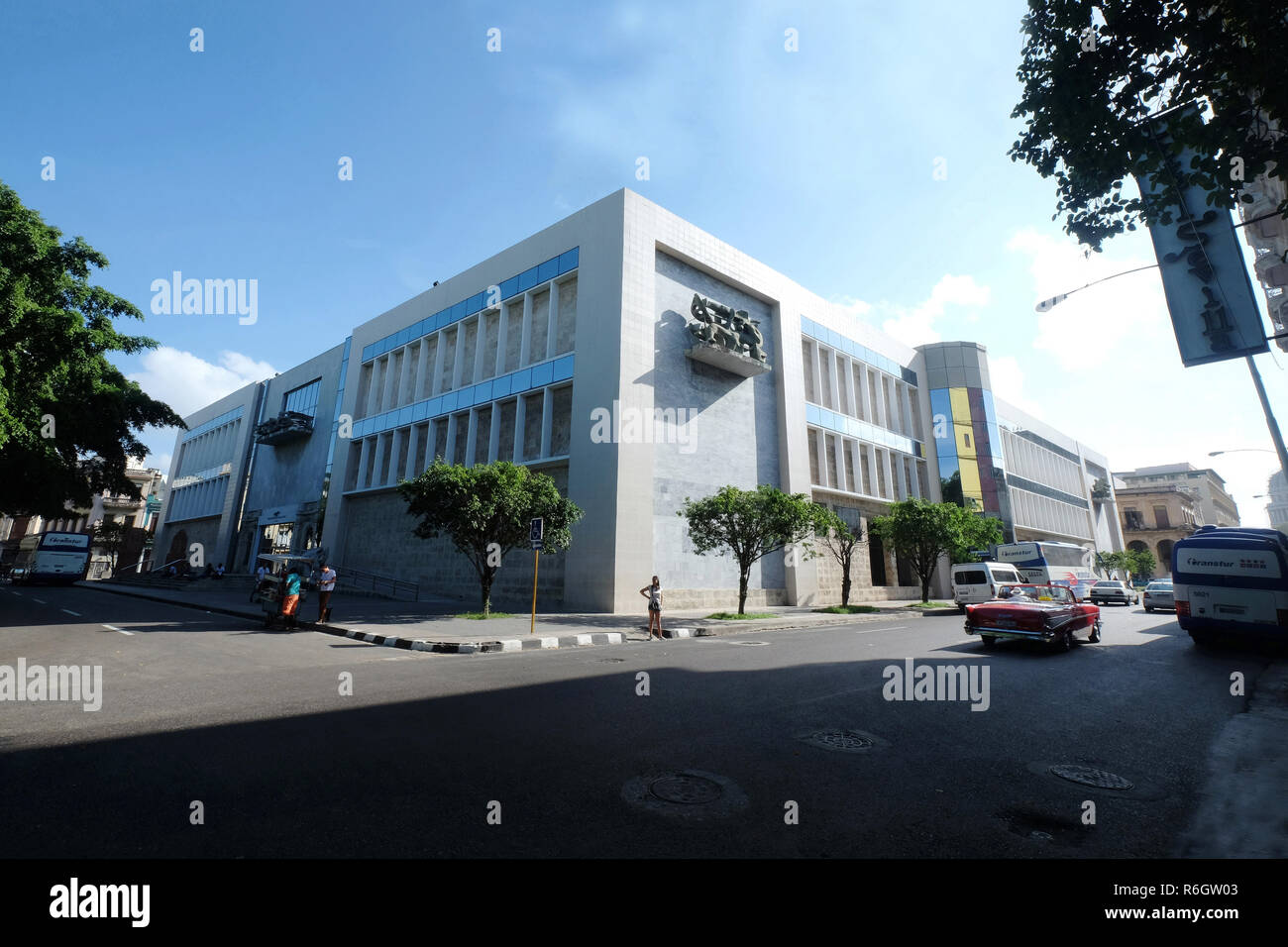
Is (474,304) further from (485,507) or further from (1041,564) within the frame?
(1041,564)

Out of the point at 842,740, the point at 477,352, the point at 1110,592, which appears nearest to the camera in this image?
the point at 842,740

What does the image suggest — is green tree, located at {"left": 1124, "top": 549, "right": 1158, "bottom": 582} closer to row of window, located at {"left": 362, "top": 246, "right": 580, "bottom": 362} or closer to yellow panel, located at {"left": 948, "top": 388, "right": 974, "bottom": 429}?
yellow panel, located at {"left": 948, "top": 388, "right": 974, "bottom": 429}

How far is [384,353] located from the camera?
118ft

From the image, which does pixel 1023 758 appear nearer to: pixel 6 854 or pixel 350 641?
pixel 6 854

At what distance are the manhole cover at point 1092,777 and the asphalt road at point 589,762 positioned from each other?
0.10 meters

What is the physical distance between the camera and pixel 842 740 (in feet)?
17.1

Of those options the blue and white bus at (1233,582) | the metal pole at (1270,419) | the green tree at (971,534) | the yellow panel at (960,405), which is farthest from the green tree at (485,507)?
the yellow panel at (960,405)

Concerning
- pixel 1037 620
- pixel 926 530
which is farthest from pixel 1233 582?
pixel 926 530

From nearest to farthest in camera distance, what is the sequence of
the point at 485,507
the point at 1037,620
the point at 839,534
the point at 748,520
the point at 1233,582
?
the point at 1037,620
the point at 1233,582
the point at 485,507
the point at 748,520
the point at 839,534

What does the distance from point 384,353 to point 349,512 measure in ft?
33.9

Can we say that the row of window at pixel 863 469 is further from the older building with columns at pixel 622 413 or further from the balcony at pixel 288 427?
the balcony at pixel 288 427

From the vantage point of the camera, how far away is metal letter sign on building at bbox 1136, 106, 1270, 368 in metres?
9.25

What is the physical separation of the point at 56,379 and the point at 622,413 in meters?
19.6

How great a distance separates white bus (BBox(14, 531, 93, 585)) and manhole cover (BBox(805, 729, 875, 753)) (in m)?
45.3
